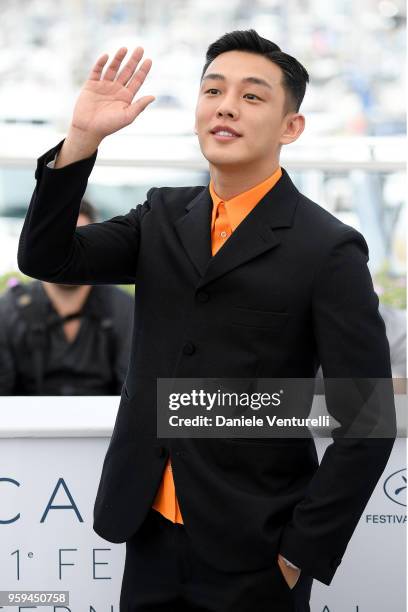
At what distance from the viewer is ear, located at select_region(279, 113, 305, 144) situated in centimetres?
164

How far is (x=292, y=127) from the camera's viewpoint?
1.65m

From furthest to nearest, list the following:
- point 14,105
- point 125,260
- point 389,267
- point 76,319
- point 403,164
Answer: point 14,105, point 389,267, point 76,319, point 403,164, point 125,260

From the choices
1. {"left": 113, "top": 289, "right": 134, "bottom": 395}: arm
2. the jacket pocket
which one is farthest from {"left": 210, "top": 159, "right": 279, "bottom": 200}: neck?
{"left": 113, "top": 289, "right": 134, "bottom": 395}: arm

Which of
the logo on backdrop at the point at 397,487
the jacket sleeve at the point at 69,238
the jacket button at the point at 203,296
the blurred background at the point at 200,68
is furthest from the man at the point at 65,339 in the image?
the jacket button at the point at 203,296

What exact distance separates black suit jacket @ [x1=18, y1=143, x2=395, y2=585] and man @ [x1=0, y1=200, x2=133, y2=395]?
4.97 feet

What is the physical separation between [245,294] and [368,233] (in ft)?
12.6

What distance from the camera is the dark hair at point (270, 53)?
1604 mm

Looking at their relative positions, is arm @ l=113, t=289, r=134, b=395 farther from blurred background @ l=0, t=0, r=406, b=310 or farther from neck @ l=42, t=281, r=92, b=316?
blurred background @ l=0, t=0, r=406, b=310

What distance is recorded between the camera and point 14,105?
5.22m

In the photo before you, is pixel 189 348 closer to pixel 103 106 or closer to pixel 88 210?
pixel 103 106

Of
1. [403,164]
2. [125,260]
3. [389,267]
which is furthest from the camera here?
[389,267]

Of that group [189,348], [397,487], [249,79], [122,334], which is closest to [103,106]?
[249,79]

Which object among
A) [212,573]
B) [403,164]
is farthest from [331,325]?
[403,164]

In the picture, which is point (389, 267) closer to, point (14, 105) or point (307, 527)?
point (14, 105)
